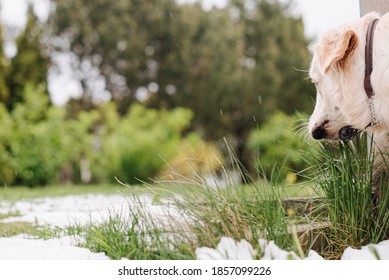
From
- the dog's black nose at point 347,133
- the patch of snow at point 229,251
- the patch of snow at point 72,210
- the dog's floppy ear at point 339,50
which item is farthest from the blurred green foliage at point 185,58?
the patch of snow at point 229,251

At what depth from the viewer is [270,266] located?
1878 millimetres

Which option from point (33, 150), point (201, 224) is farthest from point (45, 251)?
point (33, 150)

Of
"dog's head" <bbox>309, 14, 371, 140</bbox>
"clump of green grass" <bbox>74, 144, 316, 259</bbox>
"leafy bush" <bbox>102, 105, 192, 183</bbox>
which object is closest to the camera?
"clump of green grass" <bbox>74, 144, 316, 259</bbox>

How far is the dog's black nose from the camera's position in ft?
7.39

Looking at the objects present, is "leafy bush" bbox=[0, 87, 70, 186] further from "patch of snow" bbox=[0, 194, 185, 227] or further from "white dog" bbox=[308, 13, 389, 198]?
"white dog" bbox=[308, 13, 389, 198]

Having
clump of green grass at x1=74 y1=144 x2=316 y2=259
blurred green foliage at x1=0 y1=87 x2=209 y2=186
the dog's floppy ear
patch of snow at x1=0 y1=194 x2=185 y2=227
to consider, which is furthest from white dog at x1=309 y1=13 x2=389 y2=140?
blurred green foliage at x1=0 y1=87 x2=209 y2=186

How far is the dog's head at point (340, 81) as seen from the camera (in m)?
2.10

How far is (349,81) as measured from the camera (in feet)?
7.02

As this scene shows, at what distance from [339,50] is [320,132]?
0.40 meters

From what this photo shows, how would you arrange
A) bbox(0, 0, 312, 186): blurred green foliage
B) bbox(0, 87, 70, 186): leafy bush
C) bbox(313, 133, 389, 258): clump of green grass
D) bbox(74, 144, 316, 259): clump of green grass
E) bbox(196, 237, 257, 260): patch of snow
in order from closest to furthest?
bbox(196, 237, 257, 260): patch of snow → bbox(74, 144, 316, 259): clump of green grass → bbox(313, 133, 389, 258): clump of green grass → bbox(0, 87, 70, 186): leafy bush → bbox(0, 0, 312, 186): blurred green foliage

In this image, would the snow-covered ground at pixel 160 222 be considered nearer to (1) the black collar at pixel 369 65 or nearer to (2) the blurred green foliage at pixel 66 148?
(1) the black collar at pixel 369 65

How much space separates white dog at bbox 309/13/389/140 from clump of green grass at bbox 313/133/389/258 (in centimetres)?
16

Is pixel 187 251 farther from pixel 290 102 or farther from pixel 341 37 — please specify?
pixel 290 102

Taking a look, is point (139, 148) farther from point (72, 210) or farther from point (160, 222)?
point (160, 222)
